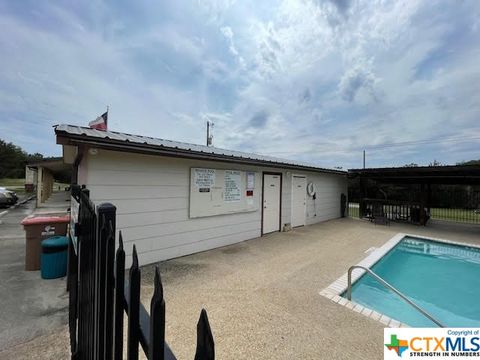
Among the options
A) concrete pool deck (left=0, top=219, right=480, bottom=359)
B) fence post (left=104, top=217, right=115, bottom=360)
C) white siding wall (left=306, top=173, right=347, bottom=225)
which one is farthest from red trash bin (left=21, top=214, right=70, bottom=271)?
white siding wall (left=306, top=173, right=347, bottom=225)

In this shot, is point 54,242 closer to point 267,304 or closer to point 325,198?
point 267,304

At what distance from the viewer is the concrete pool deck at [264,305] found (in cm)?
244

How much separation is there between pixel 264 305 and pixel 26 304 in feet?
10.9

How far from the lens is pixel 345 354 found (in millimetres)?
2361

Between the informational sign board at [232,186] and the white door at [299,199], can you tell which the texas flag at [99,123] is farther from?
the white door at [299,199]

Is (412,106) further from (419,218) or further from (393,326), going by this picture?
(393,326)

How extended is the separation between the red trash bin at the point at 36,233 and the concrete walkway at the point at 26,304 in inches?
7.8

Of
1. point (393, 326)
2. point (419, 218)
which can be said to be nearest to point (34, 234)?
point (393, 326)

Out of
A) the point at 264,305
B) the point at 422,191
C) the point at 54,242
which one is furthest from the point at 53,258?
the point at 422,191

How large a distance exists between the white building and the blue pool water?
3.40 meters

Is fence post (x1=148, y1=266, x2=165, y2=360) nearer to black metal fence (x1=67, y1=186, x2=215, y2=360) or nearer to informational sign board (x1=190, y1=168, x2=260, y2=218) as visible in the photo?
black metal fence (x1=67, y1=186, x2=215, y2=360)

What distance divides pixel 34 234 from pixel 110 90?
662cm

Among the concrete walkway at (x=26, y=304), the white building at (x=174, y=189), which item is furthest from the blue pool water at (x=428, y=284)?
the concrete walkway at (x=26, y=304)

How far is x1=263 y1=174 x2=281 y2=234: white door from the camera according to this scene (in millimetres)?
7535
